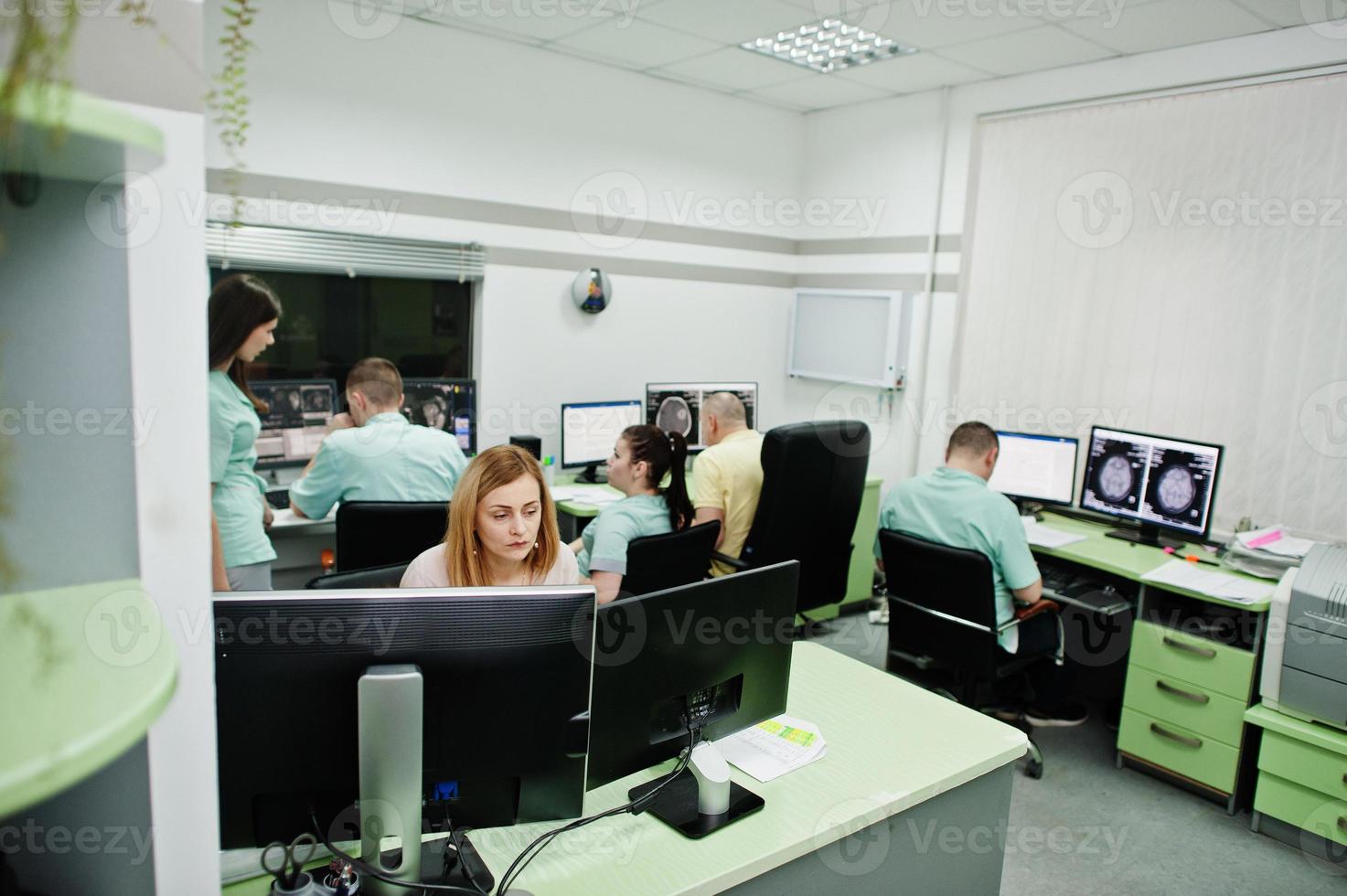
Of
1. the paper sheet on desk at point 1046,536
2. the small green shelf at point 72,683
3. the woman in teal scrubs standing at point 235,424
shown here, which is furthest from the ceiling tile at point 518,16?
the small green shelf at point 72,683

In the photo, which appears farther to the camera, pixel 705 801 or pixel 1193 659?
pixel 1193 659

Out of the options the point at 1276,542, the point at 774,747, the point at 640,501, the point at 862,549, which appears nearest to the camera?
the point at 774,747

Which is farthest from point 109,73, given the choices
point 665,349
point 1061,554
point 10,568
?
point 665,349

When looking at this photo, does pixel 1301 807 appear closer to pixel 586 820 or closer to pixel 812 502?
pixel 812 502

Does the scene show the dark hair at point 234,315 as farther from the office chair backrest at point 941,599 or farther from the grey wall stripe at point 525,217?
the office chair backrest at point 941,599

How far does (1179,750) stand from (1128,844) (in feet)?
1.57

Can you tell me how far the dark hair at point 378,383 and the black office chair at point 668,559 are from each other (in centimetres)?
119

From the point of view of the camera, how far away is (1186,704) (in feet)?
9.91

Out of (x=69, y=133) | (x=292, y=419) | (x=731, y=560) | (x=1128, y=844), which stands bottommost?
(x=1128, y=844)

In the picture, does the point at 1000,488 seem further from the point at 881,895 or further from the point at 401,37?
the point at 401,37

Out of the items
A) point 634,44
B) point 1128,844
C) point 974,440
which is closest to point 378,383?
point 634,44

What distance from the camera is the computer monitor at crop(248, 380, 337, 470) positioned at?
11.8 feet

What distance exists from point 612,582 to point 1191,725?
81.7 inches

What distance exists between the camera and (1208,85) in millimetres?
3584
